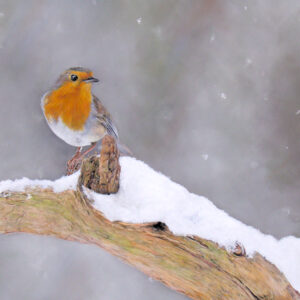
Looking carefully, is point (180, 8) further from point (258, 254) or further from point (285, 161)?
point (258, 254)

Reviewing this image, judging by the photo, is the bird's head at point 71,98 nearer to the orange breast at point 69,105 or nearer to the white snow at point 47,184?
the orange breast at point 69,105

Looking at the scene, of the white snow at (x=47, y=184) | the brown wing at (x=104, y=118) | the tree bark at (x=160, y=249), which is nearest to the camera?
the tree bark at (x=160, y=249)

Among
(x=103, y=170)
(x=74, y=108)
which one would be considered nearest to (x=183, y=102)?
(x=74, y=108)

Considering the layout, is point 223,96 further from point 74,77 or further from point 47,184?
point 47,184

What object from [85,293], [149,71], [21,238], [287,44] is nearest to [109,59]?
[149,71]

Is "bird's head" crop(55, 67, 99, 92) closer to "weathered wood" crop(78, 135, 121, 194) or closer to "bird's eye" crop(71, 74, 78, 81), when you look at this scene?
"bird's eye" crop(71, 74, 78, 81)

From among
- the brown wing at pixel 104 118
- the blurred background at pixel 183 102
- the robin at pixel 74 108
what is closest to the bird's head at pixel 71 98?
the robin at pixel 74 108

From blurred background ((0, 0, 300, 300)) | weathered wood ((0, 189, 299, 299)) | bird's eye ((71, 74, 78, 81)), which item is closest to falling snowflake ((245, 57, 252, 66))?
blurred background ((0, 0, 300, 300))

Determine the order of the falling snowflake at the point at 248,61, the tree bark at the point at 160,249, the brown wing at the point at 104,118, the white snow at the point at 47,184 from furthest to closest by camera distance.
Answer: the falling snowflake at the point at 248,61, the brown wing at the point at 104,118, the white snow at the point at 47,184, the tree bark at the point at 160,249
